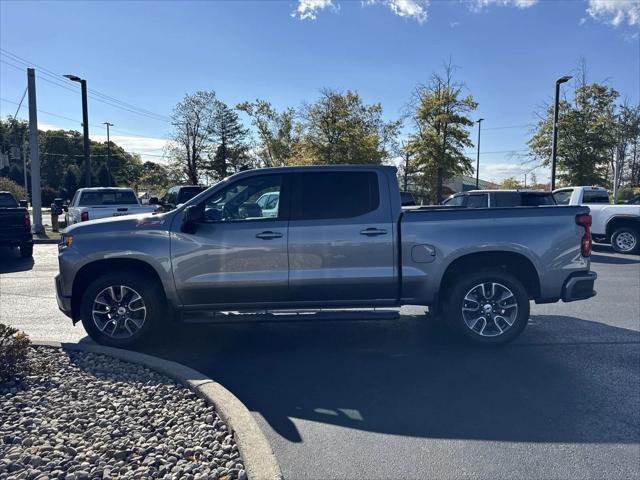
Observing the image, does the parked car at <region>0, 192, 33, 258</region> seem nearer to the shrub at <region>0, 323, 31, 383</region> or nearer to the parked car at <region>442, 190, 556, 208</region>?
the shrub at <region>0, 323, 31, 383</region>

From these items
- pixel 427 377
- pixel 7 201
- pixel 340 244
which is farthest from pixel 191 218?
pixel 7 201

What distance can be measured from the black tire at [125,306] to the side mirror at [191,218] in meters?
0.74

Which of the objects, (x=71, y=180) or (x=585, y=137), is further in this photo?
(x=71, y=180)

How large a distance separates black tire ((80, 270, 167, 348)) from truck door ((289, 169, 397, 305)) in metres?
1.53

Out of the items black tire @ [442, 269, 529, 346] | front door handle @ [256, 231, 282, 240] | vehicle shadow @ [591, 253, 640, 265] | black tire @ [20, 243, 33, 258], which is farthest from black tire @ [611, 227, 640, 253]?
black tire @ [20, 243, 33, 258]

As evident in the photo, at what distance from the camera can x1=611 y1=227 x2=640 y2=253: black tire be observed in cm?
1419

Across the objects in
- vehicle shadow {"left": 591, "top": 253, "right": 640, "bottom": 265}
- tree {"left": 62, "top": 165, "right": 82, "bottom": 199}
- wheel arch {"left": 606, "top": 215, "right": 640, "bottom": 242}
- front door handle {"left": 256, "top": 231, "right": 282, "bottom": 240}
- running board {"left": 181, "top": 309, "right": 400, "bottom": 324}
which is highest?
tree {"left": 62, "top": 165, "right": 82, "bottom": 199}

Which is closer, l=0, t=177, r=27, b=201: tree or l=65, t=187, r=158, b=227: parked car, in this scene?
l=65, t=187, r=158, b=227: parked car

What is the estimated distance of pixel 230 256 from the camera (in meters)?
5.58

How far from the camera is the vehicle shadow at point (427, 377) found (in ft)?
13.1

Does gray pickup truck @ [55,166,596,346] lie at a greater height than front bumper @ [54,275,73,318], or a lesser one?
greater

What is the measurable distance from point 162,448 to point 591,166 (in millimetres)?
26642

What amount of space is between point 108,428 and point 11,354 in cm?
142

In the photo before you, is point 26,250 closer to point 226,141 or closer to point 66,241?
point 66,241
